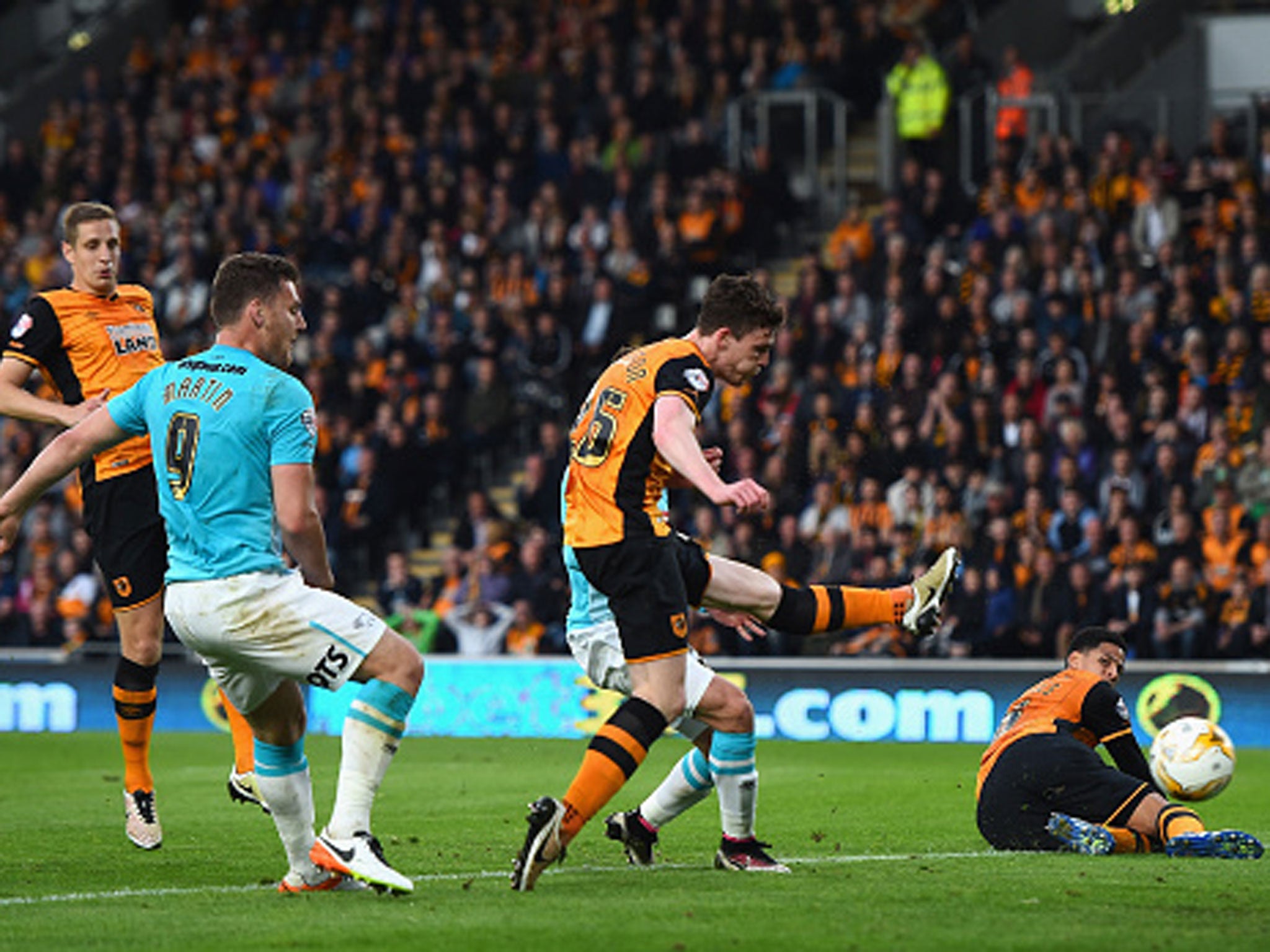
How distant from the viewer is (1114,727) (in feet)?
31.7

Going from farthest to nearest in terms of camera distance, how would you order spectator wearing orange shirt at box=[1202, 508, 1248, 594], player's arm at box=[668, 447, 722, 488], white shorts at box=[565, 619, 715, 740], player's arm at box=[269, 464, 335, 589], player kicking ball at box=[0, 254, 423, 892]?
spectator wearing orange shirt at box=[1202, 508, 1248, 594], player's arm at box=[668, 447, 722, 488], white shorts at box=[565, 619, 715, 740], player kicking ball at box=[0, 254, 423, 892], player's arm at box=[269, 464, 335, 589]

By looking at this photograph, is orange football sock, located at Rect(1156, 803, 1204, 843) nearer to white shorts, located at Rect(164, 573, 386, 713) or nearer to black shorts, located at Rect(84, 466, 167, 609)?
white shorts, located at Rect(164, 573, 386, 713)

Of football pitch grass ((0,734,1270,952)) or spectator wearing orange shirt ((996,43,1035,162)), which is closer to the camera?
football pitch grass ((0,734,1270,952))

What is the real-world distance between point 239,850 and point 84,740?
970cm

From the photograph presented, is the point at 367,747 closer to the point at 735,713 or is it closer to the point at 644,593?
the point at 644,593

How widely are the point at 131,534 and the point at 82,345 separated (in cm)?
97

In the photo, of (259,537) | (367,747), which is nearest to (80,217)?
(259,537)

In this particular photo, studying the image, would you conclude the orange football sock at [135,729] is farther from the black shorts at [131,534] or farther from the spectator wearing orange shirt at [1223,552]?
the spectator wearing orange shirt at [1223,552]

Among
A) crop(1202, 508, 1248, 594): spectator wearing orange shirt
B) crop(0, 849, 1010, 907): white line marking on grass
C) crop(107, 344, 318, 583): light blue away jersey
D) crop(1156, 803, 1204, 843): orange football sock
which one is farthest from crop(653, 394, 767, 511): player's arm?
crop(1202, 508, 1248, 594): spectator wearing orange shirt

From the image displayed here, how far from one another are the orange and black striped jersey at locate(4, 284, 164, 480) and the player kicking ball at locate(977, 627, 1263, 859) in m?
4.29

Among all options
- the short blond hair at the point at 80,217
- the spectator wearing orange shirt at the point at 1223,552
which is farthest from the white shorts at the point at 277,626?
the spectator wearing orange shirt at the point at 1223,552

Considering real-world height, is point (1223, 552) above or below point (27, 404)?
below

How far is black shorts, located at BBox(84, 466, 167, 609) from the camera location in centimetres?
1003

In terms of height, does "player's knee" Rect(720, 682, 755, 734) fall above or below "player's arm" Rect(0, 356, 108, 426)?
below
